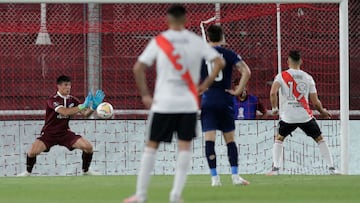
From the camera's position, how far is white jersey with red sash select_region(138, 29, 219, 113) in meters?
10.4

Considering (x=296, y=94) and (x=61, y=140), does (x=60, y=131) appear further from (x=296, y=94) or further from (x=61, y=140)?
(x=296, y=94)

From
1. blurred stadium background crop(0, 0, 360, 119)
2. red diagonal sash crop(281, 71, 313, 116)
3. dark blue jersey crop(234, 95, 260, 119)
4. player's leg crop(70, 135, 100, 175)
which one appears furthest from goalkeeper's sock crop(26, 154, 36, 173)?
red diagonal sash crop(281, 71, 313, 116)

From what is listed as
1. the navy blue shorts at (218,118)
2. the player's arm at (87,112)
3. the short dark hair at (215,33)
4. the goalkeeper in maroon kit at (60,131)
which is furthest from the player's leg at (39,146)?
the short dark hair at (215,33)

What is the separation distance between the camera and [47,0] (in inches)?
664

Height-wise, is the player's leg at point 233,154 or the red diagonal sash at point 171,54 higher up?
the red diagonal sash at point 171,54

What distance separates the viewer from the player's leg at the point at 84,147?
17.4 meters

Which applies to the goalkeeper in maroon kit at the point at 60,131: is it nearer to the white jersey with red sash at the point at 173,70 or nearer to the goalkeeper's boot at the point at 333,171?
the goalkeeper's boot at the point at 333,171

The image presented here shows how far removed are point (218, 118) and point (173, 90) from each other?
3.33 m

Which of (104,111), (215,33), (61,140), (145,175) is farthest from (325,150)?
(145,175)

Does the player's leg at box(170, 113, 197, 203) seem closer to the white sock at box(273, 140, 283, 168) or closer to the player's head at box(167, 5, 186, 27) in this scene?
the player's head at box(167, 5, 186, 27)

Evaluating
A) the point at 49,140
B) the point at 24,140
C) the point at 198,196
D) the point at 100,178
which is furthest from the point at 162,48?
the point at 24,140

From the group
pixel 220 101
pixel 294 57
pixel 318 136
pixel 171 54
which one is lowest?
pixel 318 136

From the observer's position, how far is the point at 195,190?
13.0 m

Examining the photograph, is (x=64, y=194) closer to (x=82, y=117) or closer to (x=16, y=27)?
(x=82, y=117)
